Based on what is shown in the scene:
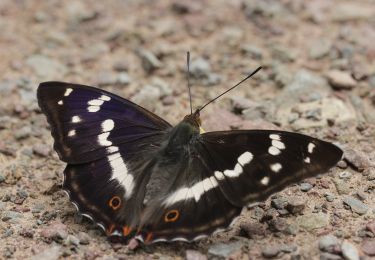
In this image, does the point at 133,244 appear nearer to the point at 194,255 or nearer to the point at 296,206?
the point at 194,255

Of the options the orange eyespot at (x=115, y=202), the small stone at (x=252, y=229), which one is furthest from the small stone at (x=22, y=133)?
the small stone at (x=252, y=229)

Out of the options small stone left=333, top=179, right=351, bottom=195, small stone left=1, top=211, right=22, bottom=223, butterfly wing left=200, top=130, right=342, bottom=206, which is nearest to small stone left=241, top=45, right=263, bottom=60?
small stone left=333, top=179, right=351, bottom=195

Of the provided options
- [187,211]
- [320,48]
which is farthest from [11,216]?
[320,48]

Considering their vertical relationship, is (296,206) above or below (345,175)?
above

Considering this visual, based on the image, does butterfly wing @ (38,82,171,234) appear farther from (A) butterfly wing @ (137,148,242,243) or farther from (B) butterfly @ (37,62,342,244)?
(A) butterfly wing @ (137,148,242,243)

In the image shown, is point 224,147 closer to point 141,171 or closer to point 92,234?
point 141,171

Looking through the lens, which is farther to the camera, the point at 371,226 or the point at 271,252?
the point at 371,226

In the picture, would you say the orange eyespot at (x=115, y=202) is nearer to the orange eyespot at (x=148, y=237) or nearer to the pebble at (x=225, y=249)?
the orange eyespot at (x=148, y=237)
